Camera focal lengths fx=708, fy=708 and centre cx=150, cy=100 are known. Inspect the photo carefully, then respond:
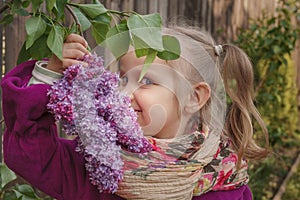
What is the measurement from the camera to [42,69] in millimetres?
1648

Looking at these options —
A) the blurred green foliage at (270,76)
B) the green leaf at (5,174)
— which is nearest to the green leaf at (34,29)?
the green leaf at (5,174)

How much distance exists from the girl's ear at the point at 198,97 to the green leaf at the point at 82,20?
0.34 meters

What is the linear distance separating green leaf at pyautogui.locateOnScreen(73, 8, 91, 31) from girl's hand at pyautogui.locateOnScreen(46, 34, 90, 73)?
0.06 m

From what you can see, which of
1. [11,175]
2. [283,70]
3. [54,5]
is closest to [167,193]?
[54,5]

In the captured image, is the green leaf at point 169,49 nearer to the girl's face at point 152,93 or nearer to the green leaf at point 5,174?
the girl's face at point 152,93

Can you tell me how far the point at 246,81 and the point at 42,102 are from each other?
32.6 inches

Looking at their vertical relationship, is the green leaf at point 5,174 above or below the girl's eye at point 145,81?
below

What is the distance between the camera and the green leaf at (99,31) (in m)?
1.70

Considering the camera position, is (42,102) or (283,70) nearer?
(42,102)

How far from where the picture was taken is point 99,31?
170 centimetres

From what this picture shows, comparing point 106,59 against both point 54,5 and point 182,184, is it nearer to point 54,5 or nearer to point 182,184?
point 54,5

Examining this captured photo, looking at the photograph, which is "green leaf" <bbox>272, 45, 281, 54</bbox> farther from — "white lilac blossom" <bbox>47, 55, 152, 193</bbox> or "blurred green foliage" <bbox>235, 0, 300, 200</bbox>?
"white lilac blossom" <bbox>47, 55, 152, 193</bbox>

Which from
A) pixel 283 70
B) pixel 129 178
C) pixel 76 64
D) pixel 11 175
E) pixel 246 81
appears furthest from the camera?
pixel 283 70

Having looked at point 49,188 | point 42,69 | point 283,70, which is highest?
point 42,69
